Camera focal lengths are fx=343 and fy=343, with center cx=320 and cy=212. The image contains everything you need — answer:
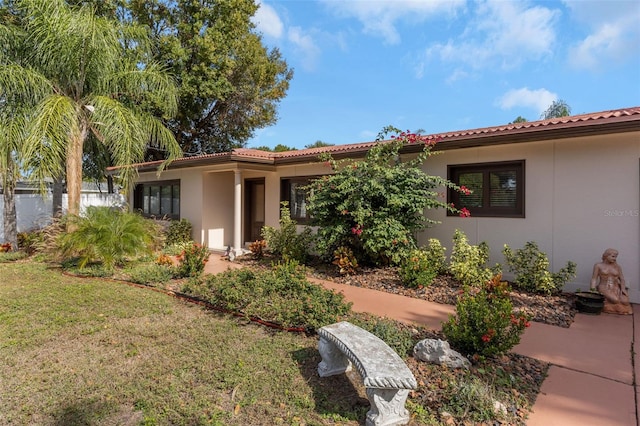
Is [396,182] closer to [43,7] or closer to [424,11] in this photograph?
[424,11]

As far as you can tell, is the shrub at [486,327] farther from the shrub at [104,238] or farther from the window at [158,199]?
the window at [158,199]

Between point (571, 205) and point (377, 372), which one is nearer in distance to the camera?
point (377, 372)

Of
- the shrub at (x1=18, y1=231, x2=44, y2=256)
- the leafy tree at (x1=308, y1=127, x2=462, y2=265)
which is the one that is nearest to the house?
the leafy tree at (x1=308, y1=127, x2=462, y2=265)

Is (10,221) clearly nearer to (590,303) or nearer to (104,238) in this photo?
(104,238)

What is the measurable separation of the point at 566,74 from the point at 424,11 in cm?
536

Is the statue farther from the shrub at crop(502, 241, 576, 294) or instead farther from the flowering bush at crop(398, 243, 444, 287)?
the flowering bush at crop(398, 243, 444, 287)

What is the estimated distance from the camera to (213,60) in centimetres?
1495

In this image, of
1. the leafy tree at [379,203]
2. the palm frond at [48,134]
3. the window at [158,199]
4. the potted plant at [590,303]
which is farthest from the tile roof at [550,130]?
the window at [158,199]

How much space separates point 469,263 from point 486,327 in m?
3.26

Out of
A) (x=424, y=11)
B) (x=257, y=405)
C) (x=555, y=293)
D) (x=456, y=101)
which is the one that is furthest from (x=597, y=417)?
(x=456, y=101)

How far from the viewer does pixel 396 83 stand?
13.3 meters

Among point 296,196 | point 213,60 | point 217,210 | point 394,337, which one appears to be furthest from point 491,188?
point 213,60

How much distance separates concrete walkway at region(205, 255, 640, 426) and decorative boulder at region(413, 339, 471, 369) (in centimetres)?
66

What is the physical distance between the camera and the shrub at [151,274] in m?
6.95
